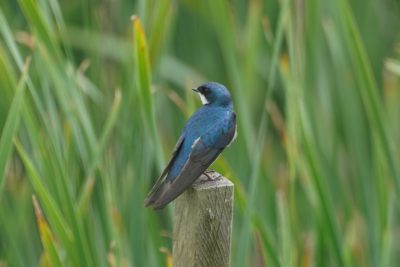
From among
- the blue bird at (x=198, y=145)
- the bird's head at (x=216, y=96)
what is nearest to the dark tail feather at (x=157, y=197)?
the blue bird at (x=198, y=145)

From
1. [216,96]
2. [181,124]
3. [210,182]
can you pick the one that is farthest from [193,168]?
[181,124]

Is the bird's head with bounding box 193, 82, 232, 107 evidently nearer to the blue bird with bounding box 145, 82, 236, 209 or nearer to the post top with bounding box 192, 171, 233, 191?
the blue bird with bounding box 145, 82, 236, 209

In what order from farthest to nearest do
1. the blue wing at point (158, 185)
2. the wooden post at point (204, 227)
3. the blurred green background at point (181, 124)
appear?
the blurred green background at point (181, 124) → the blue wing at point (158, 185) → the wooden post at point (204, 227)

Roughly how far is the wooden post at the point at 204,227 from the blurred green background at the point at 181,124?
1.17 feet

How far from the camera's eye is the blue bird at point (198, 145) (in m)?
2.24

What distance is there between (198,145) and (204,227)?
38 cm

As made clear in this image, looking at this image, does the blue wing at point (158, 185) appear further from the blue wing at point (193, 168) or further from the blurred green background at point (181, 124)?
the blurred green background at point (181, 124)

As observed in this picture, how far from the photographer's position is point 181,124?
3.98 metres

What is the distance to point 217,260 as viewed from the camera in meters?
2.17

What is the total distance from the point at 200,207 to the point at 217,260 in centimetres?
13

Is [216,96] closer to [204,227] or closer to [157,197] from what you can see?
[157,197]

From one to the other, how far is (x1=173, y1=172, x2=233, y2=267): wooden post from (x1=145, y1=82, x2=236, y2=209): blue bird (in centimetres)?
5

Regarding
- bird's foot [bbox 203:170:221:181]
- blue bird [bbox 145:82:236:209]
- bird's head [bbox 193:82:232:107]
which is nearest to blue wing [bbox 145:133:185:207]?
blue bird [bbox 145:82:236:209]

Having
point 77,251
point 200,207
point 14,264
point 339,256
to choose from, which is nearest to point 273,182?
point 339,256
